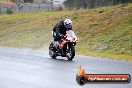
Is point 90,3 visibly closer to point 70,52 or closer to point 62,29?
point 62,29

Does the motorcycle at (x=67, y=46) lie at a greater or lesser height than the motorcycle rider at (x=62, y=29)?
lesser

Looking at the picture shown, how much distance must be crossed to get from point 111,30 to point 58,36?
46.0ft

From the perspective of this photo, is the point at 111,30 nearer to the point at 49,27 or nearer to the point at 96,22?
the point at 96,22

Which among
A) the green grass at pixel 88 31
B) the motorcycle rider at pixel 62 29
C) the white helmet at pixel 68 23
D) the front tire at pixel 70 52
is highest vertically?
the white helmet at pixel 68 23

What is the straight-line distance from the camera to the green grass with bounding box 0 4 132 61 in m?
31.7

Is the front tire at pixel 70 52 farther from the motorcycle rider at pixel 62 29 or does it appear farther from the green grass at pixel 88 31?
the green grass at pixel 88 31

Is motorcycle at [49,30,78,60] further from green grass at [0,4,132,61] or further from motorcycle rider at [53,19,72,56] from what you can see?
green grass at [0,4,132,61]

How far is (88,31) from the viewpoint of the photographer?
38.4 metres

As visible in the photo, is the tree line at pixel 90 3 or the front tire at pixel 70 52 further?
the tree line at pixel 90 3

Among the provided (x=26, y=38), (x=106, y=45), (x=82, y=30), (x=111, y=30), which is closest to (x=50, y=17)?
Answer: (x=26, y=38)

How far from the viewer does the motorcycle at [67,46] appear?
2156cm

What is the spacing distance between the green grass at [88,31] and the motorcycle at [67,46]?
413 centimetres

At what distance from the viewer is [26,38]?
42844 mm

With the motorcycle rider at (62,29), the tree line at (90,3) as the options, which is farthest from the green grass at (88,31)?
the tree line at (90,3)
